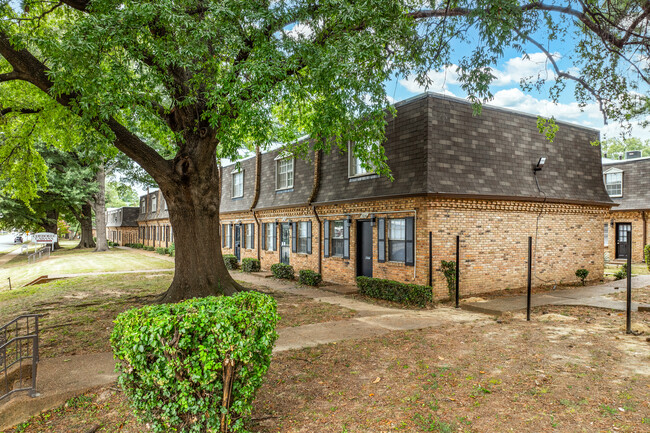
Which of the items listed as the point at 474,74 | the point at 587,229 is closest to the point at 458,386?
the point at 474,74

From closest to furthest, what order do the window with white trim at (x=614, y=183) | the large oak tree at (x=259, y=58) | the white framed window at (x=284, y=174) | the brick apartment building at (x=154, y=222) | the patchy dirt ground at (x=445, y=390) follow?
the patchy dirt ground at (x=445, y=390)
the large oak tree at (x=259, y=58)
the white framed window at (x=284, y=174)
the window with white trim at (x=614, y=183)
the brick apartment building at (x=154, y=222)

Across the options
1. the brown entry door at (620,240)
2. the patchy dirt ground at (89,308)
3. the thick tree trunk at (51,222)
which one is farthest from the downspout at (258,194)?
the thick tree trunk at (51,222)

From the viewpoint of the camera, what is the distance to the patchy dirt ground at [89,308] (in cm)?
729

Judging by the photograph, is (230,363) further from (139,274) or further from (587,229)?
(139,274)

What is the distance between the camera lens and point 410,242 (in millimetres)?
11000

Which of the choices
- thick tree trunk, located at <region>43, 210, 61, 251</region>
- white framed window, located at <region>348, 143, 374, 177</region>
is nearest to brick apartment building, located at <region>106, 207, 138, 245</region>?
thick tree trunk, located at <region>43, 210, 61, 251</region>

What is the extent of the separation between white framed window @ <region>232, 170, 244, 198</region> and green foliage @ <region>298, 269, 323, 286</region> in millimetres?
8336

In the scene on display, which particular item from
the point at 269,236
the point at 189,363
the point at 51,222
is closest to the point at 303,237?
the point at 269,236

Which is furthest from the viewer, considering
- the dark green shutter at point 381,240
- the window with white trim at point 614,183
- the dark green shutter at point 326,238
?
the window with white trim at point 614,183

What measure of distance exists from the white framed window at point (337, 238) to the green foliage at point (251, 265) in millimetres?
5785

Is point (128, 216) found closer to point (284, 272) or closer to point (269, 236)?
point (269, 236)

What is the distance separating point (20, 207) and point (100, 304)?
2755 centimetres

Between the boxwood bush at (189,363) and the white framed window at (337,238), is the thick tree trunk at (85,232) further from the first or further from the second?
the boxwood bush at (189,363)

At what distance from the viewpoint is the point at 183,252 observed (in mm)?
10289
